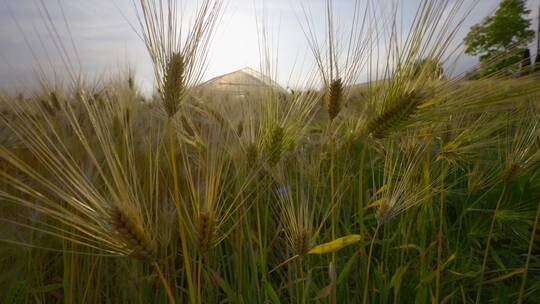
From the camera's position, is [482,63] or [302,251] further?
[482,63]

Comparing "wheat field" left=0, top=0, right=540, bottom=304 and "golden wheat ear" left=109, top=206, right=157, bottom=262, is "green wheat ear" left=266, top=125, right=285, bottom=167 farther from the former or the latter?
"golden wheat ear" left=109, top=206, right=157, bottom=262

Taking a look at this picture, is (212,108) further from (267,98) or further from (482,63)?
(482,63)

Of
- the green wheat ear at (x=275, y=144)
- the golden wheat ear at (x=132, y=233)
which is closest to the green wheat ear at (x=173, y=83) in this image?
the golden wheat ear at (x=132, y=233)

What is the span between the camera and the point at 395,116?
101 cm

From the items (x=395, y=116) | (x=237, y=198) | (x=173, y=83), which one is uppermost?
(x=173, y=83)

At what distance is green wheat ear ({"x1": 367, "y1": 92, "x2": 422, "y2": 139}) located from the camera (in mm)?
980

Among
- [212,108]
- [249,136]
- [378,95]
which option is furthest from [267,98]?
[212,108]

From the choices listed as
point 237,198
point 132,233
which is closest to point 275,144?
point 237,198

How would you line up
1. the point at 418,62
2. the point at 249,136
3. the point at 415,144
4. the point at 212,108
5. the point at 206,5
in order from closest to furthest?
the point at 206,5, the point at 418,62, the point at 249,136, the point at 415,144, the point at 212,108

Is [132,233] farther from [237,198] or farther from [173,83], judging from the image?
[237,198]

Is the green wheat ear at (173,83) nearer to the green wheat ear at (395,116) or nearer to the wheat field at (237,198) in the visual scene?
the wheat field at (237,198)

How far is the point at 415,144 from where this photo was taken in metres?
1.41

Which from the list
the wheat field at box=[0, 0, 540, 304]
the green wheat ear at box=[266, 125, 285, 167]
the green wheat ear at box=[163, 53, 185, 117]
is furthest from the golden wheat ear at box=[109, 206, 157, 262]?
the green wheat ear at box=[266, 125, 285, 167]

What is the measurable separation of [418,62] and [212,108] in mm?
1094
